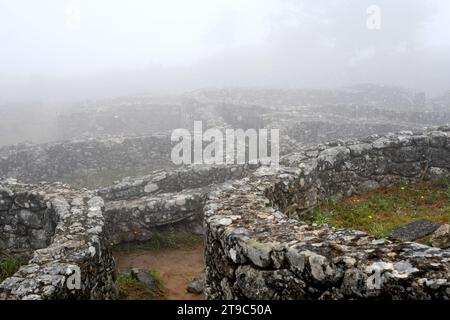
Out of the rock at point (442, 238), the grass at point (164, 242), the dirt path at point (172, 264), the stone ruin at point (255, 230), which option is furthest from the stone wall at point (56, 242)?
the rock at point (442, 238)

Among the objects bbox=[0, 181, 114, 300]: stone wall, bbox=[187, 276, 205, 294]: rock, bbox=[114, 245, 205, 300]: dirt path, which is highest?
bbox=[0, 181, 114, 300]: stone wall

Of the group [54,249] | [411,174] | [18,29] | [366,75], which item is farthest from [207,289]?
[18,29]

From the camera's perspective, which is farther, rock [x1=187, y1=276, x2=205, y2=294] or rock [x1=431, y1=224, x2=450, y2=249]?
rock [x1=187, y1=276, x2=205, y2=294]

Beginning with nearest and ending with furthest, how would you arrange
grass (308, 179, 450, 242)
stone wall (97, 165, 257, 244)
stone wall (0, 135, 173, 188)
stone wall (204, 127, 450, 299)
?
stone wall (204, 127, 450, 299)
grass (308, 179, 450, 242)
stone wall (97, 165, 257, 244)
stone wall (0, 135, 173, 188)

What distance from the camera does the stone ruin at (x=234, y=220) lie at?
5270 millimetres

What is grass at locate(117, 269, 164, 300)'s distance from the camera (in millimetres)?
9023

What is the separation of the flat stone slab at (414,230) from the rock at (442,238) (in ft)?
2.24

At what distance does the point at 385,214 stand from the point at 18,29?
110 m

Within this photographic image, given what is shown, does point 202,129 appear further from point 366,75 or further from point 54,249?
point 366,75

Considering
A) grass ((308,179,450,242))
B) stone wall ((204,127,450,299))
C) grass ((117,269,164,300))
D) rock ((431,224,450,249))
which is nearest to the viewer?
stone wall ((204,127,450,299))

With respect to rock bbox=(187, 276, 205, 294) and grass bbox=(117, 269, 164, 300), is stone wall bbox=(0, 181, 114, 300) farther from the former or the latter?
rock bbox=(187, 276, 205, 294)

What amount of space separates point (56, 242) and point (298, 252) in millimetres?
4645

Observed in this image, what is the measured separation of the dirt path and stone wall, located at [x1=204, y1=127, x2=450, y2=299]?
224cm

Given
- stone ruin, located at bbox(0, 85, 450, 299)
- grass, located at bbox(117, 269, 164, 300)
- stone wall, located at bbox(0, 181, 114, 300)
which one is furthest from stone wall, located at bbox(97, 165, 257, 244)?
grass, located at bbox(117, 269, 164, 300)
